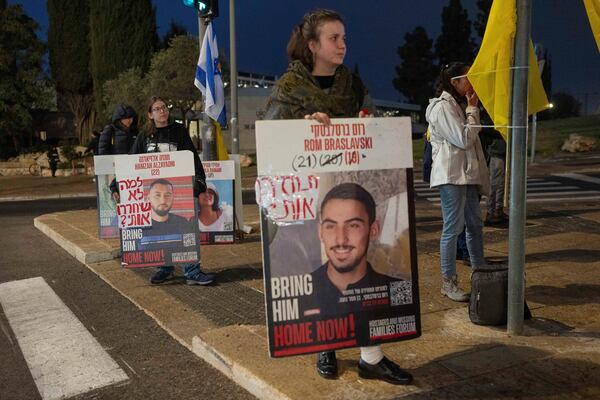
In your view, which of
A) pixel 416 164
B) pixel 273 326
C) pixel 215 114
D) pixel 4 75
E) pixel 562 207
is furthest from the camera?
pixel 4 75

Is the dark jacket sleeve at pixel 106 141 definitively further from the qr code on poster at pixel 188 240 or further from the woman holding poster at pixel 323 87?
the woman holding poster at pixel 323 87

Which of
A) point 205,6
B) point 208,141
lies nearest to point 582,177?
point 208,141

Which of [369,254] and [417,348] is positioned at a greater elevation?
[369,254]

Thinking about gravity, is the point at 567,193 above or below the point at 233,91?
below

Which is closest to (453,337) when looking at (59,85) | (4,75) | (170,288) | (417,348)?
(417,348)

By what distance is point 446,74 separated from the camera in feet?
16.1

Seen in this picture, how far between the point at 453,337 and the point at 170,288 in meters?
3.05

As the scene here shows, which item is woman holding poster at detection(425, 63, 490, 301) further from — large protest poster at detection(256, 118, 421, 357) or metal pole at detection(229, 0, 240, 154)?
metal pole at detection(229, 0, 240, 154)

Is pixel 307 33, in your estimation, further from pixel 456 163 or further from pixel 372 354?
pixel 456 163

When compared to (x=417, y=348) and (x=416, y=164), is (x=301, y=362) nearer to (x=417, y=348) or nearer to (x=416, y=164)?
(x=417, y=348)

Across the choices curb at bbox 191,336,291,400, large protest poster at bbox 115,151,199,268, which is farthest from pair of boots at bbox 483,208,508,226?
curb at bbox 191,336,291,400

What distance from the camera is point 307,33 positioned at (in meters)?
3.36

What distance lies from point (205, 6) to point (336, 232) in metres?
6.25

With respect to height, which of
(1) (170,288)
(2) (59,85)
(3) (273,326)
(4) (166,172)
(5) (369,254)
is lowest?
(1) (170,288)
